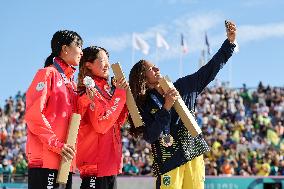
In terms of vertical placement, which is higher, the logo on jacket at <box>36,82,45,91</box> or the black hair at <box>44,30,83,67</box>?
the black hair at <box>44,30,83,67</box>

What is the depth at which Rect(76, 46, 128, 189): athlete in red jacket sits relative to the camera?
5.02 meters

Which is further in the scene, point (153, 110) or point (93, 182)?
point (153, 110)

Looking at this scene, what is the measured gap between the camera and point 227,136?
2381cm

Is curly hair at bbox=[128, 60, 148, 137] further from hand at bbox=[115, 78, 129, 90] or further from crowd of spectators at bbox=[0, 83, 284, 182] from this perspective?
crowd of spectators at bbox=[0, 83, 284, 182]

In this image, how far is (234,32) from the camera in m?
5.81

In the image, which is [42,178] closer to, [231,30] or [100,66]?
[100,66]

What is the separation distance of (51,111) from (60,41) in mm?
677

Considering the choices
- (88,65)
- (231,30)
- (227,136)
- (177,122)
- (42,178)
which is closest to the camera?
(42,178)

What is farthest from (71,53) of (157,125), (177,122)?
(177,122)

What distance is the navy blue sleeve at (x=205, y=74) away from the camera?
5828 millimetres

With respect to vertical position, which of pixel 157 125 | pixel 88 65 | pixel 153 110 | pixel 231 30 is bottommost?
pixel 157 125

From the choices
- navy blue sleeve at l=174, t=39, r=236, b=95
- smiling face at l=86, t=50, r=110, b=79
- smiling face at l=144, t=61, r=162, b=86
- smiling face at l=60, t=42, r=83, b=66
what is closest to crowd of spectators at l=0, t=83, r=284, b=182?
navy blue sleeve at l=174, t=39, r=236, b=95

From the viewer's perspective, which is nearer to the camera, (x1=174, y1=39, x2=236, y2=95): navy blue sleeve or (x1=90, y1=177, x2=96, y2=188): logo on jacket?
(x1=90, y1=177, x2=96, y2=188): logo on jacket

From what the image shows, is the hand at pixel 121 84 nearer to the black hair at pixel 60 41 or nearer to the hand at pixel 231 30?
the black hair at pixel 60 41
